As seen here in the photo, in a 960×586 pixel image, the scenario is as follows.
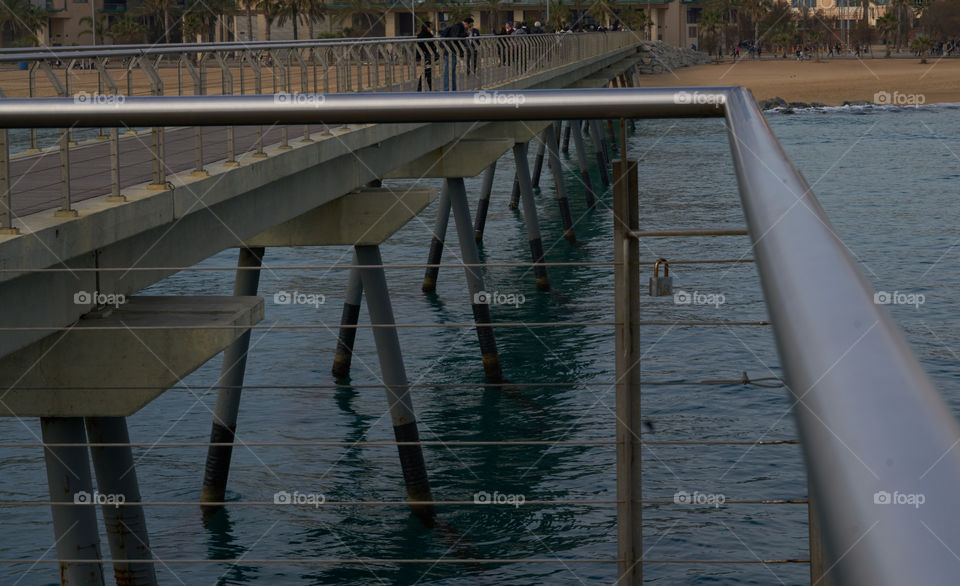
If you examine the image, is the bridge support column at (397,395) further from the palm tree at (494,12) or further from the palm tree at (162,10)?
the palm tree at (494,12)

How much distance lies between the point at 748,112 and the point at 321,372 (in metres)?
14.1

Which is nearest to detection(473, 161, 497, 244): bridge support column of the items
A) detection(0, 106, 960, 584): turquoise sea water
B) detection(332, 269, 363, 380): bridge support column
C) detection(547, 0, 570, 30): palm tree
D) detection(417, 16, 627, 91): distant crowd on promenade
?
detection(0, 106, 960, 584): turquoise sea water

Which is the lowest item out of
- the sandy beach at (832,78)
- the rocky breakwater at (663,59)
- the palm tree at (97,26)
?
the sandy beach at (832,78)

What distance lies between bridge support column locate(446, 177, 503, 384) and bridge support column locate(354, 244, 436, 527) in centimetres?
334

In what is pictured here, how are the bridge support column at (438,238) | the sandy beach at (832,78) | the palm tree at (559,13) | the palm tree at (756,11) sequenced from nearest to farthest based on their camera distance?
the bridge support column at (438,238) < the sandy beach at (832,78) < the palm tree at (559,13) < the palm tree at (756,11)

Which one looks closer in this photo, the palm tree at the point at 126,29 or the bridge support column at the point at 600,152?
the bridge support column at the point at 600,152

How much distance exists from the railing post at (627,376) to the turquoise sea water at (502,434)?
61 cm

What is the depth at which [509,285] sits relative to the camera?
2122 cm

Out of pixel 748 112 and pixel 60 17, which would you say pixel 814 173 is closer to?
pixel 748 112

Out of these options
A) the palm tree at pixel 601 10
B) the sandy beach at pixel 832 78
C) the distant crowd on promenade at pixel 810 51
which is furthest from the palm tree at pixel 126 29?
the distant crowd on promenade at pixel 810 51

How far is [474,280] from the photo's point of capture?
15.9 meters

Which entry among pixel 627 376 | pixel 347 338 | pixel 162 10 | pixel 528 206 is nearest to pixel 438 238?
pixel 528 206

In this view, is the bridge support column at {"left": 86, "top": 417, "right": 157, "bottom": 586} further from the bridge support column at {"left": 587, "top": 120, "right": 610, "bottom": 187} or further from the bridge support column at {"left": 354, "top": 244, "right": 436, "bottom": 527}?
the bridge support column at {"left": 587, "top": 120, "right": 610, "bottom": 187}

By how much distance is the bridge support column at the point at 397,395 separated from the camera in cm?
1052
